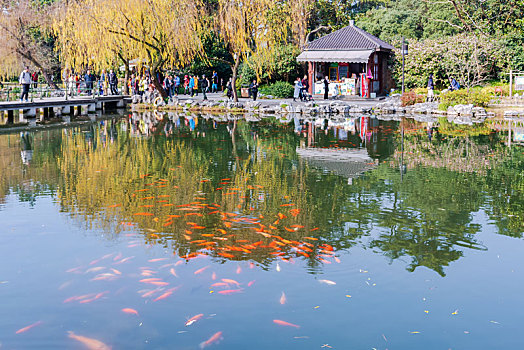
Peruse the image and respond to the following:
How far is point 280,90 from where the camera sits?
36.3 metres

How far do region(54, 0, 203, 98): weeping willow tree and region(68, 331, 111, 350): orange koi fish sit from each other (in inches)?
1059

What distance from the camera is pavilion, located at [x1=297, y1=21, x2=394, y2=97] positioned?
3512 cm

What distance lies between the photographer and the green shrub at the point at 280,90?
119 feet

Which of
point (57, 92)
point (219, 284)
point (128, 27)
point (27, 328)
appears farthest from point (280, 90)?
point (27, 328)

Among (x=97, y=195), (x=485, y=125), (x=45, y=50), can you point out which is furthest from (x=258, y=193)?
(x=45, y=50)

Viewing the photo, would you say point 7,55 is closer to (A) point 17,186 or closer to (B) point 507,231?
(A) point 17,186

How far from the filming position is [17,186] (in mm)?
10758

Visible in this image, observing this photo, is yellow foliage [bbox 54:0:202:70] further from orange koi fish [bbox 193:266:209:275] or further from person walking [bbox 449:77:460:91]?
orange koi fish [bbox 193:266:209:275]

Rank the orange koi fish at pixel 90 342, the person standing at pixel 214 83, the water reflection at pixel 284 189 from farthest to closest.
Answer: the person standing at pixel 214 83 < the water reflection at pixel 284 189 < the orange koi fish at pixel 90 342

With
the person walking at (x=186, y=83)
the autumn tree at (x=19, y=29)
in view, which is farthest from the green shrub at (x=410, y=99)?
the autumn tree at (x=19, y=29)

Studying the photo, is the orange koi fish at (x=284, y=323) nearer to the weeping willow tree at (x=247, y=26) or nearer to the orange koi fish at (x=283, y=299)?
the orange koi fish at (x=283, y=299)

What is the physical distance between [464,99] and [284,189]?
68.0 feet

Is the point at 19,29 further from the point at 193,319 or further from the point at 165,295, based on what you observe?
the point at 193,319

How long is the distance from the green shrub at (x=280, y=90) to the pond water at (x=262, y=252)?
22.8m
